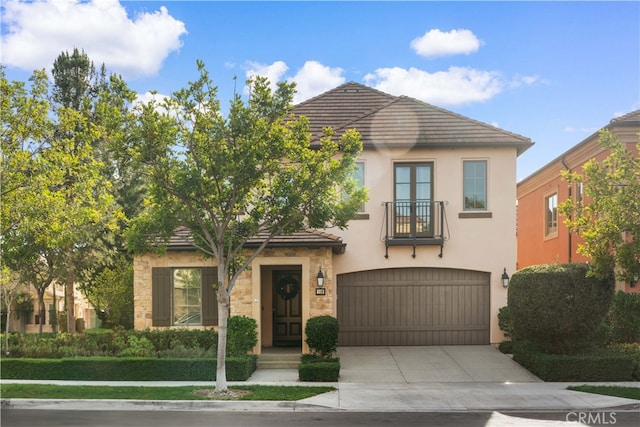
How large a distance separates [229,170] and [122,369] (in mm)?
5476

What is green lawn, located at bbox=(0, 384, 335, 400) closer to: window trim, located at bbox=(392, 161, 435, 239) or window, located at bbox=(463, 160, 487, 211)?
window trim, located at bbox=(392, 161, 435, 239)

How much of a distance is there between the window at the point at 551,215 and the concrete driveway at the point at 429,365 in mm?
6408

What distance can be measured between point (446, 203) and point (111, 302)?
1268 cm

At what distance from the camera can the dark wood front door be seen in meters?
17.8

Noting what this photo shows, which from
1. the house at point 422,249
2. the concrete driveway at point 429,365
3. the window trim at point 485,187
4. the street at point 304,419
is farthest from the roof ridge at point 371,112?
the street at point 304,419

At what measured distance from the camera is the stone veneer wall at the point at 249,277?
1608 cm

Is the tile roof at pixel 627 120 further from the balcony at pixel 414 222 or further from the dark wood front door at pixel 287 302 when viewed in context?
the dark wood front door at pixel 287 302

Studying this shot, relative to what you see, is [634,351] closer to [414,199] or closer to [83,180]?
[414,199]

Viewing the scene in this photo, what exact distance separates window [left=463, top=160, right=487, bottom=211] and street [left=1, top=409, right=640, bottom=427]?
319 inches

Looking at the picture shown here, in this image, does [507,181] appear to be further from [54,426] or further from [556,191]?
[54,426]

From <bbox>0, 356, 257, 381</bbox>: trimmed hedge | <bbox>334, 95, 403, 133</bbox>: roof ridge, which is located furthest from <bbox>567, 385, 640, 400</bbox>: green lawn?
<bbox>334, 95, 403, 133</bbox>: roof ridge

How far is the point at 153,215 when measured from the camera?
40.1ft

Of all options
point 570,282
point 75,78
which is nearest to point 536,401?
point 570,282

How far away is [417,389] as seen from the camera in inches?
495
